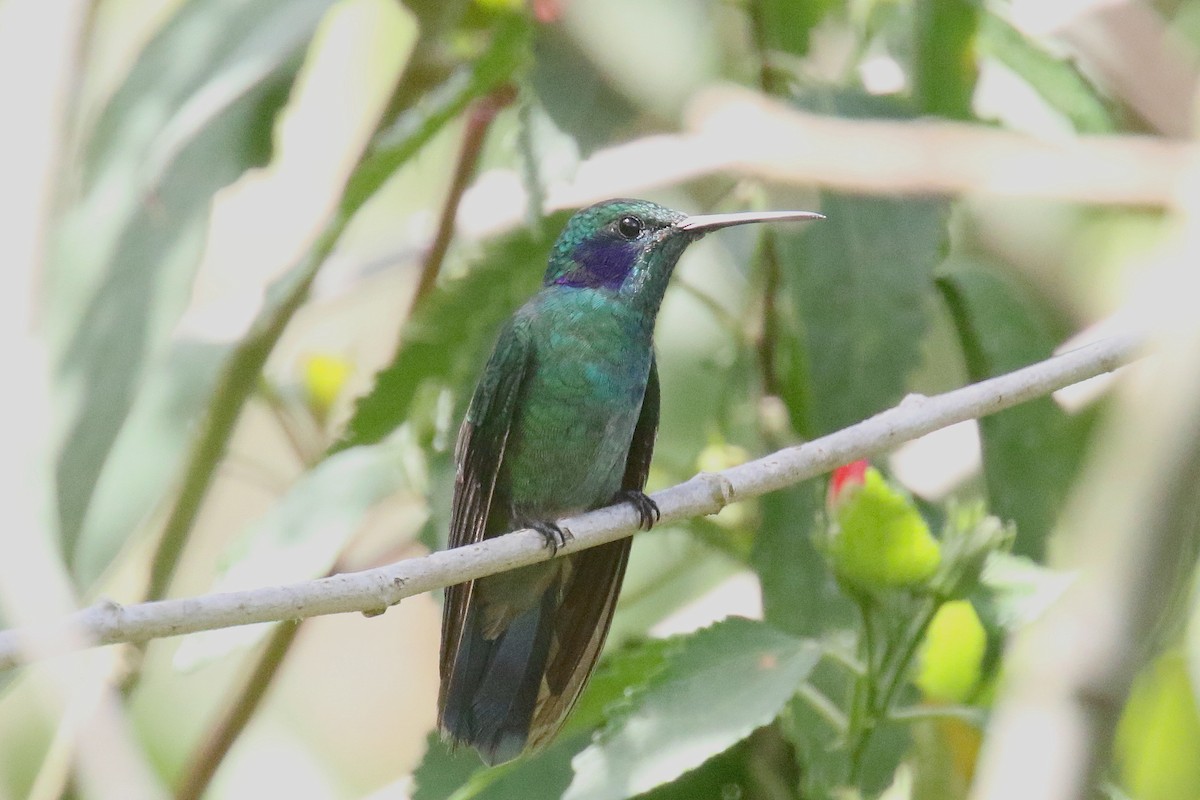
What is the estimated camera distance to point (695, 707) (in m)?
1.97

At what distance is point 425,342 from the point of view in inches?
96.4

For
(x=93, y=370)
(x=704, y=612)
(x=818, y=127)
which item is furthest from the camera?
(x=704, y=612)

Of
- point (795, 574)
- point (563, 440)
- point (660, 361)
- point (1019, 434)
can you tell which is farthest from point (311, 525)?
point (1019, 434)

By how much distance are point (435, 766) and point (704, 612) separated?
2.40 ft

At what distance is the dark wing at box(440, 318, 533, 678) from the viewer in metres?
2.23

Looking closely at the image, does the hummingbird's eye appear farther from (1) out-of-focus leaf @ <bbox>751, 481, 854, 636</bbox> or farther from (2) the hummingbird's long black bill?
(1) out-of-focus leaf @ <bbox>751, 481, 854, 636</bbox>

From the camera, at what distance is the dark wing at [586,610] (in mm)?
2273

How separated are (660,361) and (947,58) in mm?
851

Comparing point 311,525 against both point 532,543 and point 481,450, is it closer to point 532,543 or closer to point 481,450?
point 481,450

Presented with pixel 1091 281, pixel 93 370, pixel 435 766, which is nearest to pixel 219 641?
pixel 435 766

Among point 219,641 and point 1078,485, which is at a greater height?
point 219,641

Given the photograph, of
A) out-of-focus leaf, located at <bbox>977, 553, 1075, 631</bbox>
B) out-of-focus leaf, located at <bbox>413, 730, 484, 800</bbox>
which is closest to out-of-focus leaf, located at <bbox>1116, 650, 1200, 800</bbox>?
out-of-focus leaf, located at <bbox>977, 553, 1075, 631</bbox>

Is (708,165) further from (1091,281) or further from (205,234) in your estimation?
(1091,281)

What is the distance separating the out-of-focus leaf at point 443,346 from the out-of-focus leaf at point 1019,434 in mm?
816
